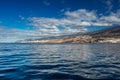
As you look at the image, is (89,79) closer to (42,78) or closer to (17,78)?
(42,78)

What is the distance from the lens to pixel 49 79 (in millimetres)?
19359

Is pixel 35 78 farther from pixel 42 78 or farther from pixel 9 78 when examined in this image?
pixel 9 78

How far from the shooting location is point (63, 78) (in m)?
19.9

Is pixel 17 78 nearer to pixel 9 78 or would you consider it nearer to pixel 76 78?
pixel 9 78

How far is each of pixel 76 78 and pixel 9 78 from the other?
23.0 ft

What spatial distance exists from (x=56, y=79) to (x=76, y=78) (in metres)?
2.17

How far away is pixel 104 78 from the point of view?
1972cm

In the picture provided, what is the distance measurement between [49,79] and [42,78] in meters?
0.98

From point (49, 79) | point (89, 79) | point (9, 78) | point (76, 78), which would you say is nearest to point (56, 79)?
point (49, 79)

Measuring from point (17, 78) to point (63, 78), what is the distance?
4.84 m

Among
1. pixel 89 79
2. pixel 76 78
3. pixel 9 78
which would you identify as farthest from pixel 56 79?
pixel 9 78

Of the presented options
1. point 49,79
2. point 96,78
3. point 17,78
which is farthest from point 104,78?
point 17,78

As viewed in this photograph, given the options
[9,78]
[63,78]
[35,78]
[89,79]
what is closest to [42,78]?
[35,78]

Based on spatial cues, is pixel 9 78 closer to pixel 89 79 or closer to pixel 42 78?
pixel 42 78
